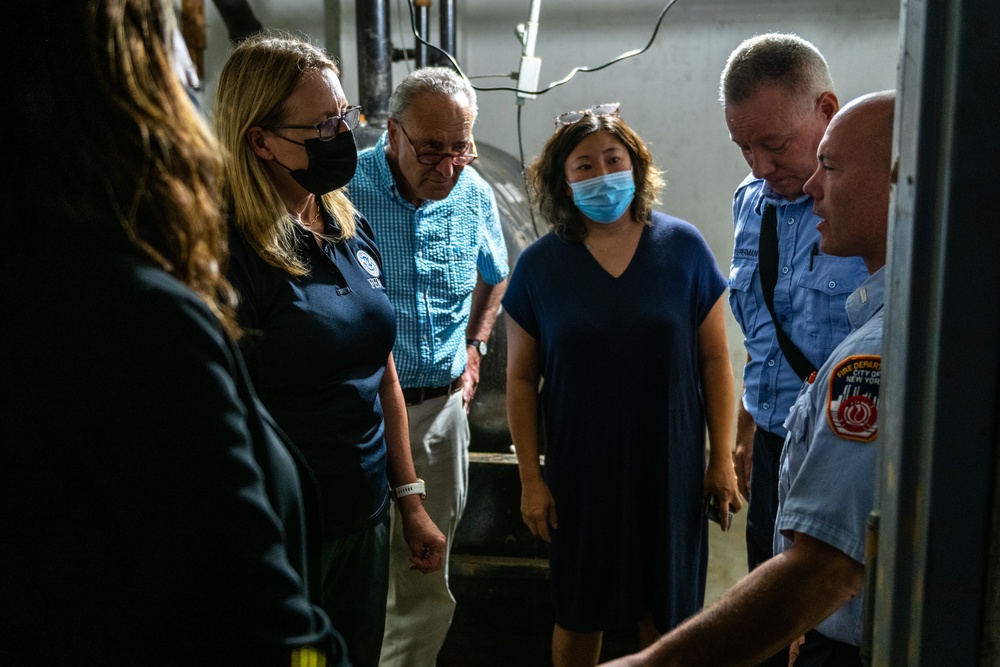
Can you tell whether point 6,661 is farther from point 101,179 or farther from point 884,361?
point 884,361

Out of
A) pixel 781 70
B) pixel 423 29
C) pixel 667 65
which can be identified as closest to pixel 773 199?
pixel 781 70

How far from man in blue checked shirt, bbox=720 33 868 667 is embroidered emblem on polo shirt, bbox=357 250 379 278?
1046 mm

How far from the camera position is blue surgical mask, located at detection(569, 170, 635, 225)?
8.15ft

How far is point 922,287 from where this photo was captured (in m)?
0.74

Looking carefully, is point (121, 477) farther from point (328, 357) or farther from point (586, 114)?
point (586, 114)

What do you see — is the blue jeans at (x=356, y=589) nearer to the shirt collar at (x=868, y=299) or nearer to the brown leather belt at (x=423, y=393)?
the brown leather belt at (x=423, y=393)

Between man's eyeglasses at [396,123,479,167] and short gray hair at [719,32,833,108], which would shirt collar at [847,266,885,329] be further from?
man's eyeglasses at [396,123,479,167]

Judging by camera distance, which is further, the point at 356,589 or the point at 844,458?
the point at 356,589

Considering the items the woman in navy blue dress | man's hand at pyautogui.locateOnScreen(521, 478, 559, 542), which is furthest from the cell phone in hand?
man's hand at pyautogui.locateOnScreen(521, 478, 559, 542)

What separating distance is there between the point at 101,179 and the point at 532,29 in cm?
310

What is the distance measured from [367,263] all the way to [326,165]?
236 millimetres

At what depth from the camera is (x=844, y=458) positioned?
1.12 m

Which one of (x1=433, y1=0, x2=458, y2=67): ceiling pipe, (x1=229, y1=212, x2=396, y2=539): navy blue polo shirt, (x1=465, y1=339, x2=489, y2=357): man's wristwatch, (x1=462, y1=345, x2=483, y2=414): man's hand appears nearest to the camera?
(x1=229, y1=212, x2=396, y2=539): navy blue polo shirt

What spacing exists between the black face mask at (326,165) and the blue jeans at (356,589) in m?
0.78
